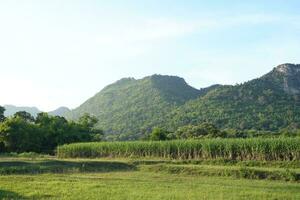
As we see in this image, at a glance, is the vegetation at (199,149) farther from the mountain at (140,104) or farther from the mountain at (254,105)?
the mountain at (140,104)

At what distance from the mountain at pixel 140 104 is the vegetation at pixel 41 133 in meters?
21.0

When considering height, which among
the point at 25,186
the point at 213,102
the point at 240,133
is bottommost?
the point at 25,186

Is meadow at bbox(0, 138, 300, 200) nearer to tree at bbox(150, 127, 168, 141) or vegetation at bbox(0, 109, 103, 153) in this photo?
vegetation at bbox(0, 109, 103, 153)

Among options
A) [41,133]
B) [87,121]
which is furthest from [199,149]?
[87,121]

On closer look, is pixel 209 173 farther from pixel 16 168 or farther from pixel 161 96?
pixel 161 96

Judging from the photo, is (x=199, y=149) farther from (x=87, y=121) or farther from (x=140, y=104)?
(x=140, y=104)

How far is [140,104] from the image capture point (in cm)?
13100

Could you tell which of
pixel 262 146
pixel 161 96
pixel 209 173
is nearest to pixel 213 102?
pixel 161 96

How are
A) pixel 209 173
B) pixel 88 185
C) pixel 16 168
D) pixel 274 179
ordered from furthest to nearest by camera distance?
pixel 16 168
pixel 209 173
pixel 274 179
pixel 88 185

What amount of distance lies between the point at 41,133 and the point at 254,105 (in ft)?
137

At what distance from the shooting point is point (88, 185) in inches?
1033

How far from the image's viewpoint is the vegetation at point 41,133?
213 ft

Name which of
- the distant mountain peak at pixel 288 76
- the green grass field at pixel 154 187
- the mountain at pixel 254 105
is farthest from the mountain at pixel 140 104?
the green grass field at pixel 154 187

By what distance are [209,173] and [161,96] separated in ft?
317
